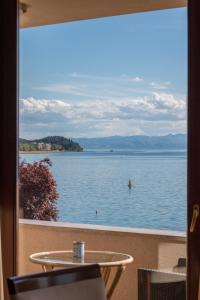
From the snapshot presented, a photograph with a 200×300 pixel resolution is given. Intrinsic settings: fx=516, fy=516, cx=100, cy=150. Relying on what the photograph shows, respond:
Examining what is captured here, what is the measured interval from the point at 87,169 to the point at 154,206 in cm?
44

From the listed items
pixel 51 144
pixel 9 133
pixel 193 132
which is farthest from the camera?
pixel 9 133

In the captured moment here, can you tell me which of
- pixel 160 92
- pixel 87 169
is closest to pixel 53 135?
pixel 87 169

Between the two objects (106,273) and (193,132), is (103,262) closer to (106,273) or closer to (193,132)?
(106,273)

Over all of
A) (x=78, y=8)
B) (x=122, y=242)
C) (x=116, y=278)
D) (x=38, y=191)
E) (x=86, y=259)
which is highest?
(x=78, y=8)

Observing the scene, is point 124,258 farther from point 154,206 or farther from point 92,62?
point 92,62

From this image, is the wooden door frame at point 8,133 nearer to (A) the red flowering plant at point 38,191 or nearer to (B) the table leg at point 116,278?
(A) the red flowering plant at point 38,191

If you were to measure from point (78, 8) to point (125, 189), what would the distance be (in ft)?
3.68

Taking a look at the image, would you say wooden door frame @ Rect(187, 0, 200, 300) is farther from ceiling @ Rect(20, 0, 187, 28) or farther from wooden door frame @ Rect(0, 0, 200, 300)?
wooden door frame @ Rect(0, 0, 200, 300)

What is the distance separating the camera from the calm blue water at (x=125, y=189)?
2850 millimetres

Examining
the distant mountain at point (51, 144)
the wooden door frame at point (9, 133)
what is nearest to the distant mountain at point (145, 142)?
the distant mountain at point (51, 144)

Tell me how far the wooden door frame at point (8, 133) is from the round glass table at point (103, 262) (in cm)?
31

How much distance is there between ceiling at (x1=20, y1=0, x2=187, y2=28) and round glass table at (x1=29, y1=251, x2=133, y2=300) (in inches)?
54.9

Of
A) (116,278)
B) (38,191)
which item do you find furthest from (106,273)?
(38,191)

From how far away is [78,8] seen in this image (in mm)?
3098
